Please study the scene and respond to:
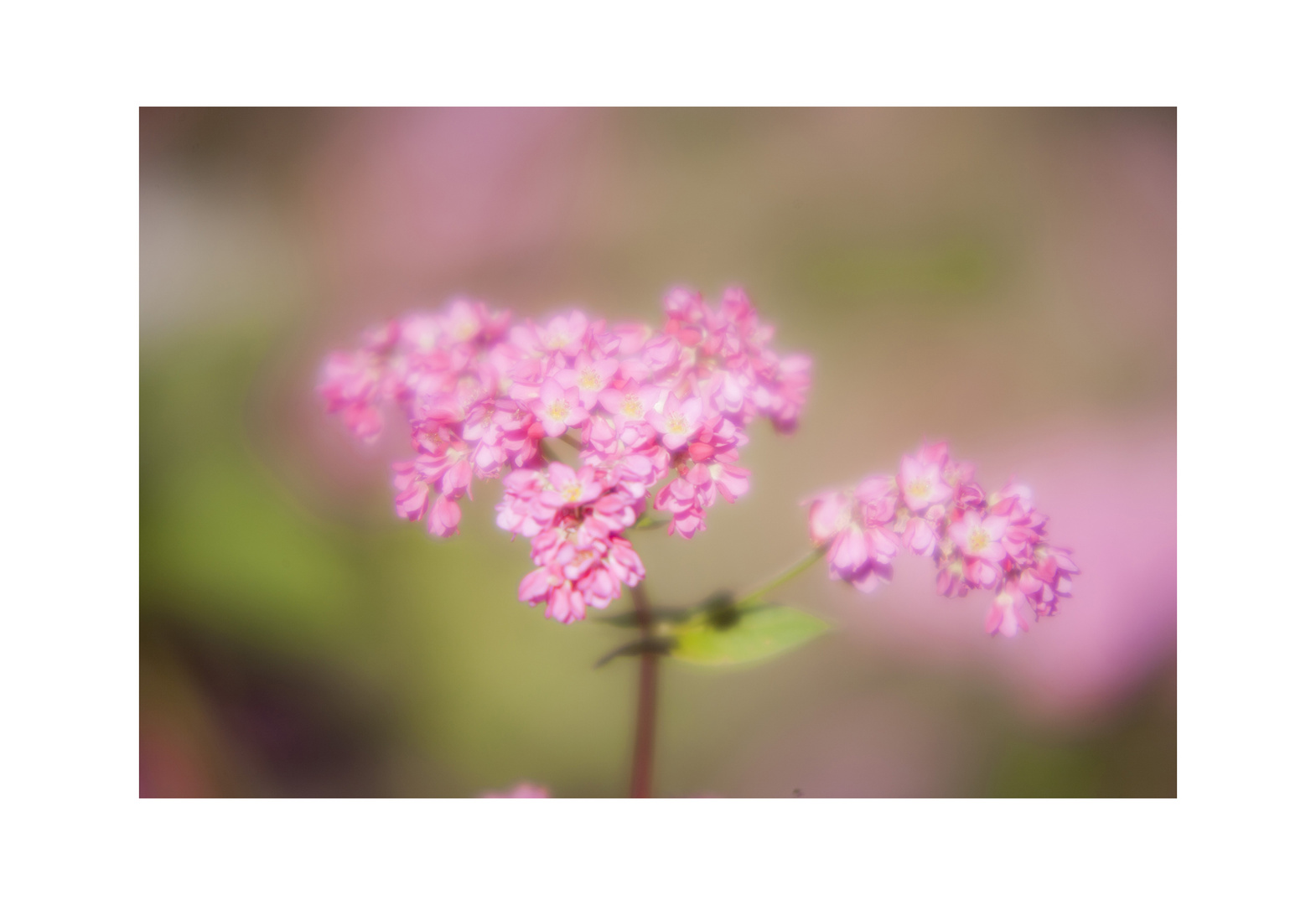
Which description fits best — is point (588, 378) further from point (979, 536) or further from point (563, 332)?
point (979, 536)

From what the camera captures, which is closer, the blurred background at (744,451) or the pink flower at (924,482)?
the pink flower at (924,482)

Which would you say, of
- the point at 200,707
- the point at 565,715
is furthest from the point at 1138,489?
the point at 200,707

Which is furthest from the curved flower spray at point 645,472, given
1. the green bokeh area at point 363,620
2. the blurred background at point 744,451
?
the green bokeh area at point 363,620

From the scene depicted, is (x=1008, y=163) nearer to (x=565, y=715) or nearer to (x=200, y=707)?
(x=565, y=715)

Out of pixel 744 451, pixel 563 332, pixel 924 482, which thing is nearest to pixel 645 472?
pixel 563 332

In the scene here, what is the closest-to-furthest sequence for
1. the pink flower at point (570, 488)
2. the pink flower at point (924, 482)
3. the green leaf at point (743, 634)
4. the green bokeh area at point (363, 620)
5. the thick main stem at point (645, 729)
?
1. the pink flower at point (570, 488)
2. the pink flower at point (924, 482)
3. the green leaf at point (743, 634)
4. the thick main stem at point (645, 729)
5. the green bokeh area at point (363, 620)

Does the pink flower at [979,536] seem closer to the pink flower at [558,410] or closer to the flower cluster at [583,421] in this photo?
the flower cluster at [583,421]

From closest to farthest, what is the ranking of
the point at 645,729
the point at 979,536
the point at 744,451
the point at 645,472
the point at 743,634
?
the point at 645,472, the point at 979,536, the point at 743,634, the point at 645,729, the point at 744,451
